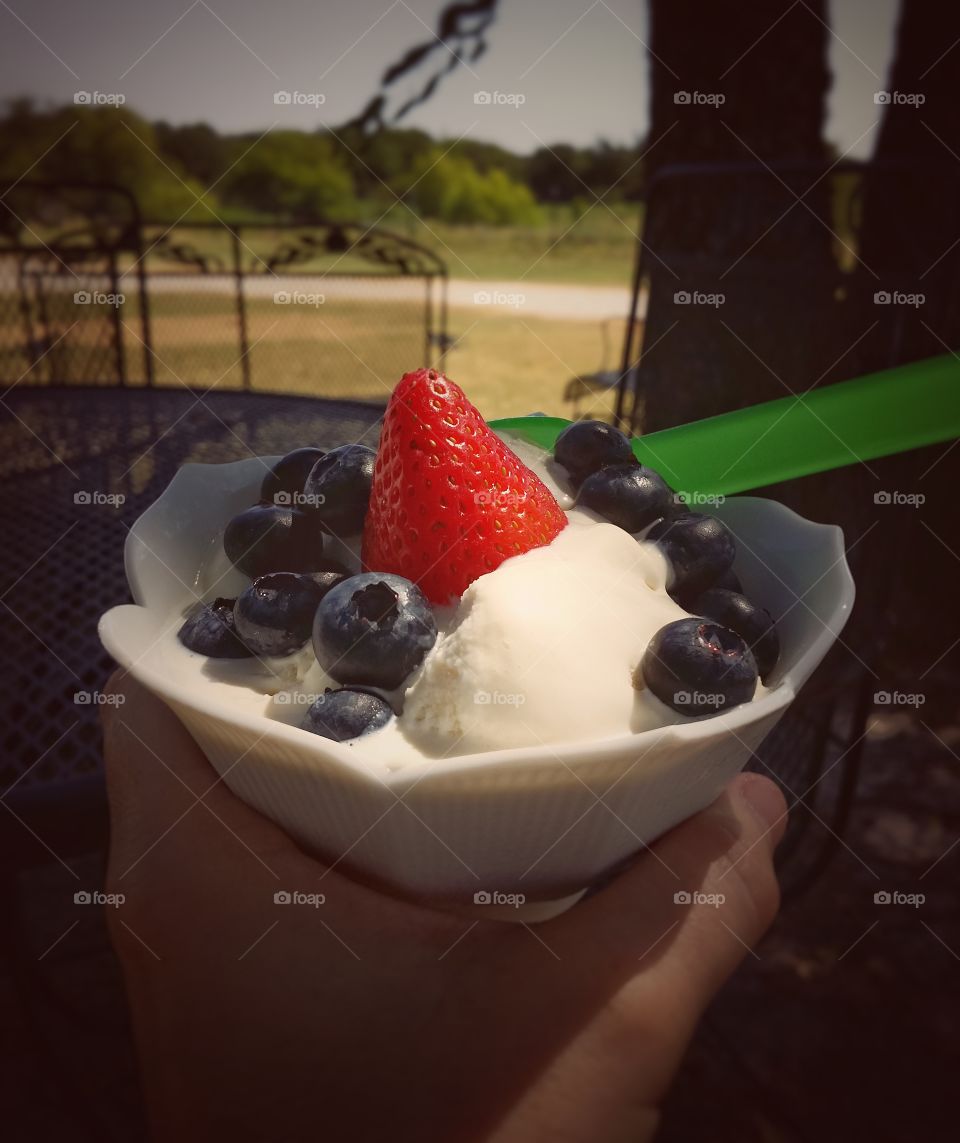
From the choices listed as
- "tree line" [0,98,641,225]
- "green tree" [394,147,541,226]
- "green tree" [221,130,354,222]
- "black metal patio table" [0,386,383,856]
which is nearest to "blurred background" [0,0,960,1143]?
"black metal patio table" [0,386,383,856]

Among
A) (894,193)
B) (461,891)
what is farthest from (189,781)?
(894,193)

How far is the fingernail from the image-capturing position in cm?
77

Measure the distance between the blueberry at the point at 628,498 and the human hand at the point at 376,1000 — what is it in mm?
336

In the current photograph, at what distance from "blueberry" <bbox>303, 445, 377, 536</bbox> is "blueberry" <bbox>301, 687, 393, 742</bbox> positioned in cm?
24

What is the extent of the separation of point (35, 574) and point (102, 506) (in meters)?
0.26

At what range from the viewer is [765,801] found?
787 mm

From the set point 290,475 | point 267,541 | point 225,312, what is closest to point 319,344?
point 225,312

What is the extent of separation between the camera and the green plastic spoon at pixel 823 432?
91 cm

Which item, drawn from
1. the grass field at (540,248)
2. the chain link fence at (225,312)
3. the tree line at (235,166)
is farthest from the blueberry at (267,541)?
the grass field at (540,248)

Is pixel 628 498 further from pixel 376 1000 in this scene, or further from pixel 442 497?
pixel 376 1000

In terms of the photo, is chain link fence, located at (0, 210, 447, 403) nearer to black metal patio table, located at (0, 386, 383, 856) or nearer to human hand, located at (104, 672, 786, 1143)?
black metal patio table, located at (0, 386, 383, 856)

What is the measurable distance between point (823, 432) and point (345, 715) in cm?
63

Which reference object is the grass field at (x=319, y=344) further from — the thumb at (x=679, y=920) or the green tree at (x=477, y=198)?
the green tree at (x=477, y=198)

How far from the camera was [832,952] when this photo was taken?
1.72 meters
